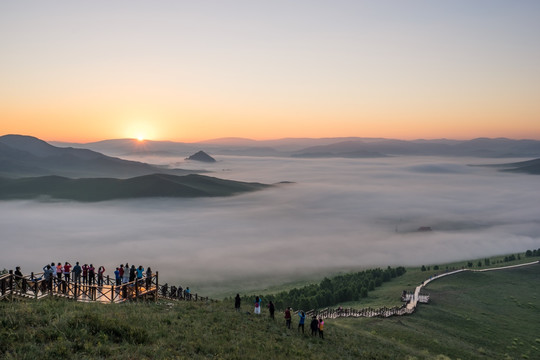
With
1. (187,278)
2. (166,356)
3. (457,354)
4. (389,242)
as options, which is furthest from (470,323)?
(389,242)

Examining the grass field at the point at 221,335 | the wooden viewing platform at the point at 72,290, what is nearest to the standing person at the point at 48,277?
the wooden viewing platform at the point at 72,290

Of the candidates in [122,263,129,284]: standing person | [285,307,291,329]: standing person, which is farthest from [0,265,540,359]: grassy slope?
[122,263,129,284]: standing person

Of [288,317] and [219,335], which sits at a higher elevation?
[219,335]

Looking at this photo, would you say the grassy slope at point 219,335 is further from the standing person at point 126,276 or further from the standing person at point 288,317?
the standing person at point 126,276

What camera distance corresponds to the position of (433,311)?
183 ft

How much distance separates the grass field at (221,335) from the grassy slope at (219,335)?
5cm

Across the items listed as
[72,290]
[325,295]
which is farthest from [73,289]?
[325,295]

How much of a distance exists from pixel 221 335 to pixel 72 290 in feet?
42.6

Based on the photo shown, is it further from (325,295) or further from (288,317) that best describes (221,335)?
(325,295)

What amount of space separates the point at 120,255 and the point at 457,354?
6297 inches

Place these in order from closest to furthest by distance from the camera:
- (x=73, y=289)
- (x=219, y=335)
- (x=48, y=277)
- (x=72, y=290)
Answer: (x=219, y=335) → (x=48, y=277) → (x=72, y=290) → (x=73, y=289)

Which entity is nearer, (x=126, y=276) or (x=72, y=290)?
(x=72, y=290)

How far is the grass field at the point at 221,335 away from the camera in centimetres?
1764

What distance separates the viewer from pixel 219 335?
77.4 feet
